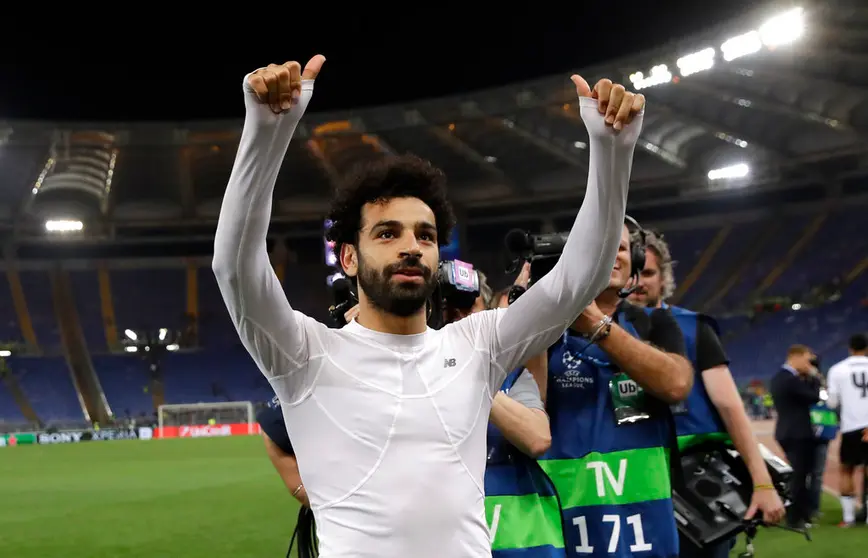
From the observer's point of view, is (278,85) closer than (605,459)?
Yes

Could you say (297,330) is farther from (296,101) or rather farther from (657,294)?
(657,294)

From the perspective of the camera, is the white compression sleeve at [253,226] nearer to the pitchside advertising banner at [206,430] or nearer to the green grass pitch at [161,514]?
the green grass pitch at [161,514]

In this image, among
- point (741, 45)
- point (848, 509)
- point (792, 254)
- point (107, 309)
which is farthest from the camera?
point (107, 309)

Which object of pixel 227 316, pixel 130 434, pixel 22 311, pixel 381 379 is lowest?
pixel 130 434

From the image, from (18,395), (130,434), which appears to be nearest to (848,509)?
(130,434)

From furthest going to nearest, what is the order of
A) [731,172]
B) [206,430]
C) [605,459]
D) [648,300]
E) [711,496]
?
1. [206,430]
2. [731,172]
3. [648,300]
4. [711,496]
5. [605,459]

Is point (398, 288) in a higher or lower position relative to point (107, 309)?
lower

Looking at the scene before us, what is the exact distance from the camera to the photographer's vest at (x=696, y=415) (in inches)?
125

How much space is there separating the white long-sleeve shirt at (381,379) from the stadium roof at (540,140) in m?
20.9

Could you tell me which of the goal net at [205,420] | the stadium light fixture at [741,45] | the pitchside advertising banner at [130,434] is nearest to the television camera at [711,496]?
the stadium light fixture at [741,45]

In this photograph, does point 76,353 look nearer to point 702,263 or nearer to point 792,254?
point 702,263

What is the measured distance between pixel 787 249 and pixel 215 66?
71.7 feet

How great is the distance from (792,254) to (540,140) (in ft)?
34.4

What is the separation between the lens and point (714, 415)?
10.5 feet
